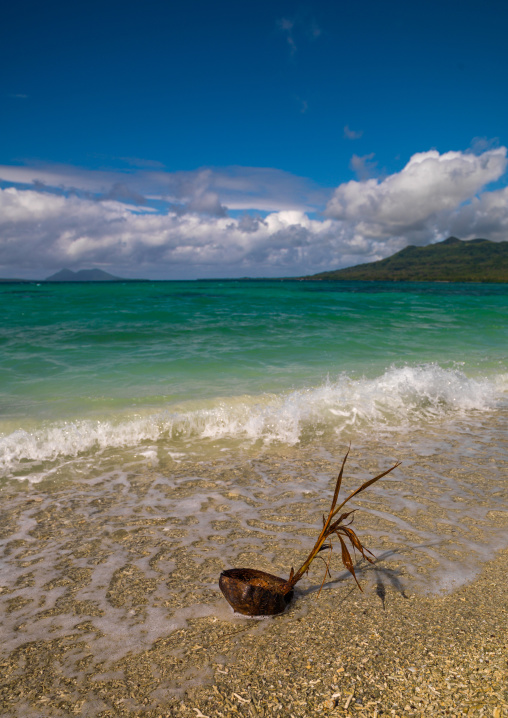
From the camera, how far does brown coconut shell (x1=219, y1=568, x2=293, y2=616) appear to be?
2.66 metres

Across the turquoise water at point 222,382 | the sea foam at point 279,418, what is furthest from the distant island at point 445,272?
the sea foam at point 279,418

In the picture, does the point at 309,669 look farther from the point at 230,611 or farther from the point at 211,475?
the point at 211,475

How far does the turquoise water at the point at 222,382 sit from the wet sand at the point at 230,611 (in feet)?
6.20

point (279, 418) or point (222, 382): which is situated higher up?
point (222, 382)

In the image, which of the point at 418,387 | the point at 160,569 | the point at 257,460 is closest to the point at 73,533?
the point at 160,569

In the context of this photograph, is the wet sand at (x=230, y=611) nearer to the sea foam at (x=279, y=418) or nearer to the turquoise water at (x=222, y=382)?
the sea foam at (x=279, y=418)

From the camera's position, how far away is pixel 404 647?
7.77ft

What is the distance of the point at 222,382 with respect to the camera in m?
9.92

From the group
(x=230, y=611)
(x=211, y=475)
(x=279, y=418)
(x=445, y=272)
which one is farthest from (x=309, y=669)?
(x=445, y=272)

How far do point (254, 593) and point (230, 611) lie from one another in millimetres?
299

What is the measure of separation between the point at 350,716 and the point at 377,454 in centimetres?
432

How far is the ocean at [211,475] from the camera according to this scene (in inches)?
124

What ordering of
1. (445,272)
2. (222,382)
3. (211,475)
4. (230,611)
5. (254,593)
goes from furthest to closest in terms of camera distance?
(445,272)
(222,382)
(211,475)
(230,611)
(254,593)

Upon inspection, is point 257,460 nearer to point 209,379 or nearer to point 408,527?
point 408,527
